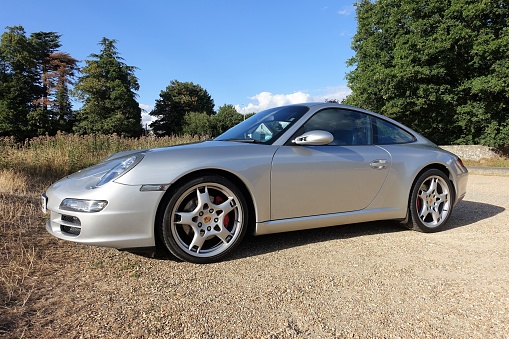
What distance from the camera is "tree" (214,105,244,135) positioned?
5719 centimetres

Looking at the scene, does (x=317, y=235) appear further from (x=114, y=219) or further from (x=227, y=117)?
(x=227, y=117)

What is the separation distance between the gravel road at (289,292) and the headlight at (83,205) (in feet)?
1.48

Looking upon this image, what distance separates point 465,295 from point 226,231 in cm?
175

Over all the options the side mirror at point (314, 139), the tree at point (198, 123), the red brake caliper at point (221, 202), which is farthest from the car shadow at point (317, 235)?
the tree at point (198, 123)

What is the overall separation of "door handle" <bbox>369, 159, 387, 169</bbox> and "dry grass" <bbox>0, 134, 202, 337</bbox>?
296cm

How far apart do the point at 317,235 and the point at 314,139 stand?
3.81ft

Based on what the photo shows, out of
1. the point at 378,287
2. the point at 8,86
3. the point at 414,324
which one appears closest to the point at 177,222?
the point at 378,287

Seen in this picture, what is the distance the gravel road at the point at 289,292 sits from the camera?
178 centimetres

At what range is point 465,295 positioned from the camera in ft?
7.30

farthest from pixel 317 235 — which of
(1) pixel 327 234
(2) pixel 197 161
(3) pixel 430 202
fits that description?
(2) pixel 197 161

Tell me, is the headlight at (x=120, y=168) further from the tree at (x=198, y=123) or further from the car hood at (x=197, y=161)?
the tree at (x=198, y=123)

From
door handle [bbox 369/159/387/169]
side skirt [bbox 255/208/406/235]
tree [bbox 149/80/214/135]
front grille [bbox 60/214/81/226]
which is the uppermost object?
tree [bbox 149/80/214/135]

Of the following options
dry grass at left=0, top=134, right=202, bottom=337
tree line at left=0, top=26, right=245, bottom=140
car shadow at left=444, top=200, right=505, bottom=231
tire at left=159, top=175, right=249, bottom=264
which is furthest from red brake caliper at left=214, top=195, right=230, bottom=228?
tree line at left=0, top=26, right=245, bottom=140

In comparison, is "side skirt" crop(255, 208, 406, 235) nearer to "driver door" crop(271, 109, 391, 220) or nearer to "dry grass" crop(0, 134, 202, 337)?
"driver door" crop(271, 109, 391, 220)
